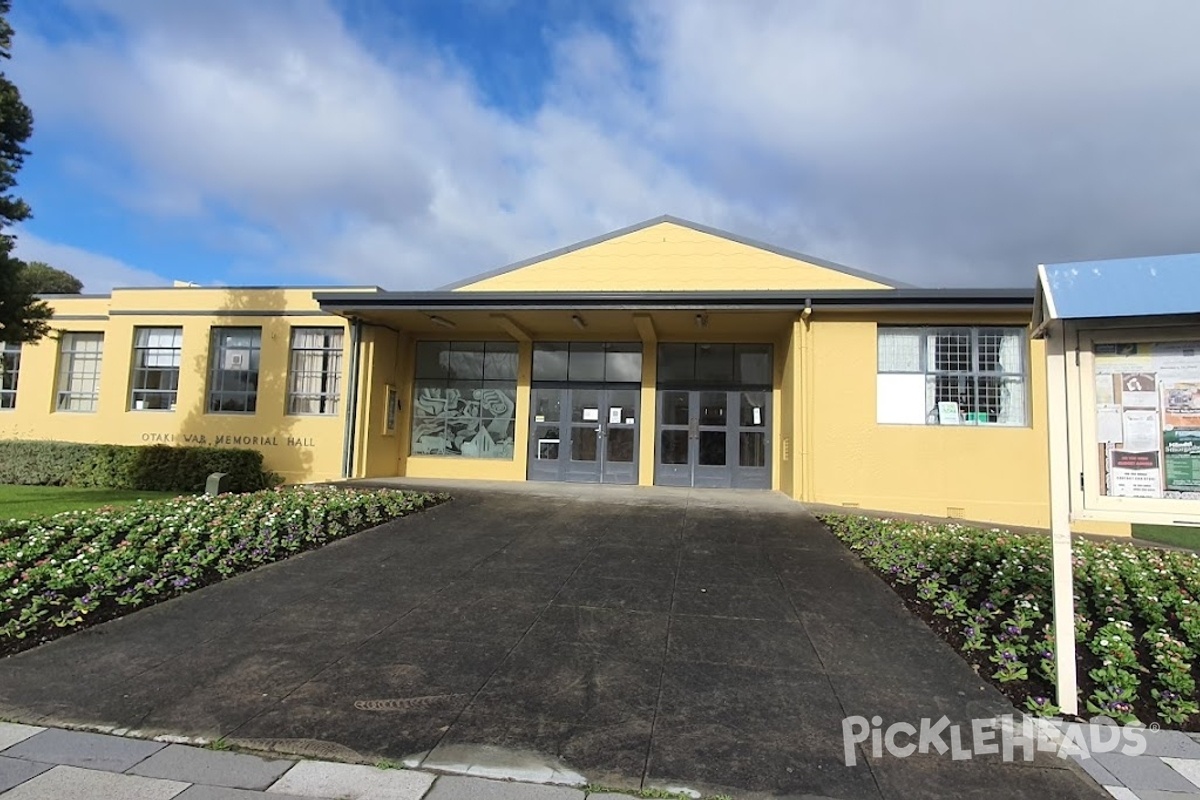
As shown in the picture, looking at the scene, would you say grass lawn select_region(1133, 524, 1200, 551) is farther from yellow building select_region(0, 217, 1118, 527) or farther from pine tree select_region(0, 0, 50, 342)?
pine tree select_region(0, 0, 50, 342)

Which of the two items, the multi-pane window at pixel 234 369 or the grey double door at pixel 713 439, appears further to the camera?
the multi-pane window at pixel 234 369

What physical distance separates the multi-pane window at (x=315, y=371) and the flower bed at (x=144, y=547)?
458 centimetres

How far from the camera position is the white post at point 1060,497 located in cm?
384

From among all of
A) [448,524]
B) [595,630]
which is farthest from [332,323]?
[595,630]

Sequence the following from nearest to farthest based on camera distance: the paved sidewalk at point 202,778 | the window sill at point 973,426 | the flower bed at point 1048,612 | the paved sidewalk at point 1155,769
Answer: the paved sidewalk at point 202,778, the paved sidewalk at point 1155,769, the flower bed at point 1048,612, the window sill at point 973,426

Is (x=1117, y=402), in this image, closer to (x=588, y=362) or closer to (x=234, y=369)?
(x=588, y=362)

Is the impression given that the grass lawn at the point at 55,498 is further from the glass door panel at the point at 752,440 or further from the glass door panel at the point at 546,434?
the glass door panel at the point at 752,440

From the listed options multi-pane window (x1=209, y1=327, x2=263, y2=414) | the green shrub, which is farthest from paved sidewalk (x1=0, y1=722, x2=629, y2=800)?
the green shrub

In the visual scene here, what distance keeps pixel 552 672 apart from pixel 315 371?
39.8ft

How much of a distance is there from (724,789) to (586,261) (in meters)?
12.2

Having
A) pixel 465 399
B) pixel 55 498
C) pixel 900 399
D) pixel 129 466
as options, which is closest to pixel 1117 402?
pixel 900 399

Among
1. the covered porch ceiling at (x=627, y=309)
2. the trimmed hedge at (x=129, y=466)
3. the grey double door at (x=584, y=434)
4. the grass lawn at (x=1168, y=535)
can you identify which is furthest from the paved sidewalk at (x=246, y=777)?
the grass lawn at (x=1168, y=535)

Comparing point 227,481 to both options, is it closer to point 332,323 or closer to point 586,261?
point 332,323

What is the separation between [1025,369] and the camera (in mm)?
11336
